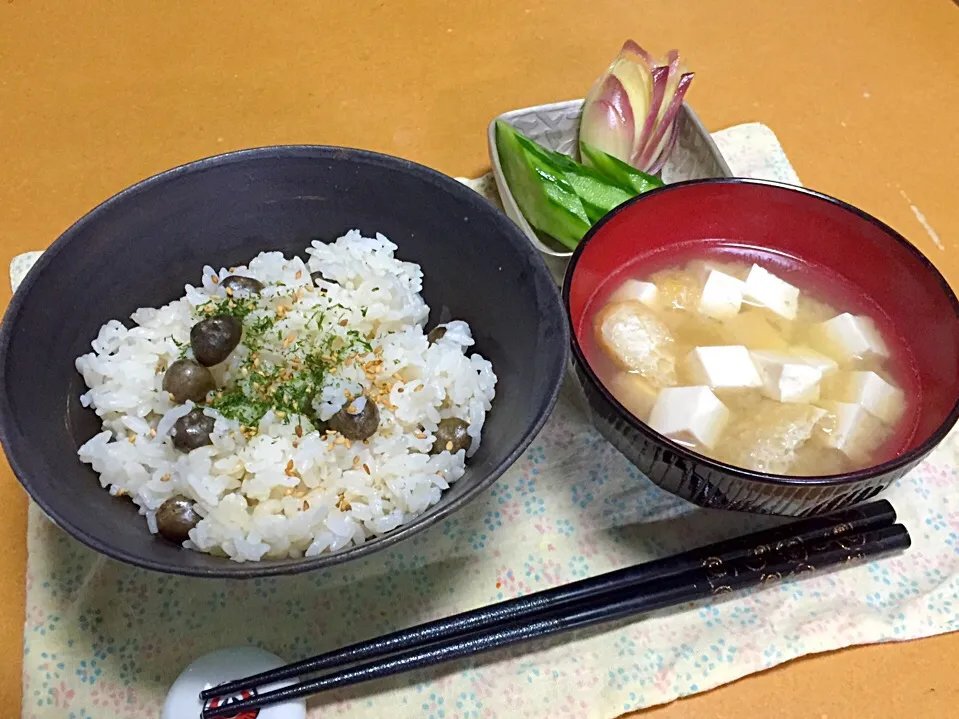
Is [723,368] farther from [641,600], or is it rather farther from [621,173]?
[621,173]

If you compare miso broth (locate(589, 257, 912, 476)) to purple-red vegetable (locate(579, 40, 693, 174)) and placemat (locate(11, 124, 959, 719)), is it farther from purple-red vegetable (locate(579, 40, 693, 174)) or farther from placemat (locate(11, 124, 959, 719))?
purple-red vegetable (locate(579, 40, 693, 174))

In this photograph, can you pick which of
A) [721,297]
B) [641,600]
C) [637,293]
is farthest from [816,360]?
[641,600]

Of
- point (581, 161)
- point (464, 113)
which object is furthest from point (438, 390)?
point (464, 113)

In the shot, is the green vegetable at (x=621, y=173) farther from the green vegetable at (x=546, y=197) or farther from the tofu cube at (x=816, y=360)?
the tofu cube at (x=816, y=360)

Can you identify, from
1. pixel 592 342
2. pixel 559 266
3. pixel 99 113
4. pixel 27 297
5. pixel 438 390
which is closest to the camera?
pixel 27 297

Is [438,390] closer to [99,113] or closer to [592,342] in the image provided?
[592,342]

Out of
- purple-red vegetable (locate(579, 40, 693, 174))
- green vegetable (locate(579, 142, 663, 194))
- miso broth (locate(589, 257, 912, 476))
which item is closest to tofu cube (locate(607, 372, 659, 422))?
miso broth (locate(589, 257, 912, 476))
